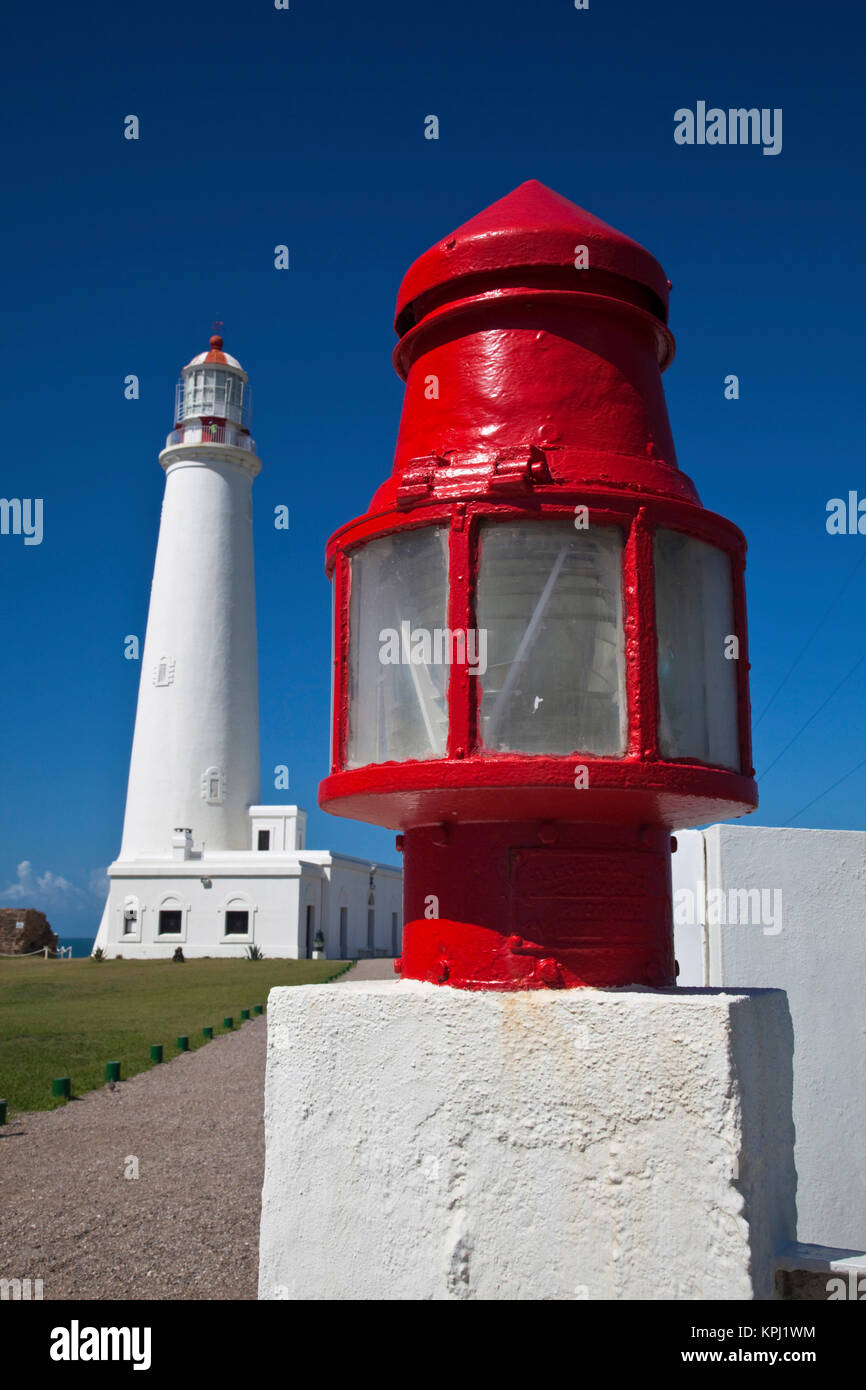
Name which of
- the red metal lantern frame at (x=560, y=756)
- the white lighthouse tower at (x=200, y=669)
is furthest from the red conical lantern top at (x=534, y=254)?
the white lighthouse tower at (x=200, y=669)

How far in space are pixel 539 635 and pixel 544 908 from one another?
69 cm

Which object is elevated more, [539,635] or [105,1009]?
[539,635]

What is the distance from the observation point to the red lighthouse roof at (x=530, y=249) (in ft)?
9.82

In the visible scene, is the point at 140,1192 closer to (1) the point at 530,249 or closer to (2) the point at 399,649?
(2) the point at 399,649

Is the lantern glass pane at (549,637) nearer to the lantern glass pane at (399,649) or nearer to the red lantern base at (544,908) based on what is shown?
the lantern glass pane at (399,649)

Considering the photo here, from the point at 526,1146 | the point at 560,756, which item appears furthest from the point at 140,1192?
the point at 560,756

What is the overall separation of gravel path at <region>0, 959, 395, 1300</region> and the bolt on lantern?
3.27 metres

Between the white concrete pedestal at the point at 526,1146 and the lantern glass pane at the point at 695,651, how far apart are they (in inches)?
25.6

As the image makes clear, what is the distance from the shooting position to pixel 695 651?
9.52ft

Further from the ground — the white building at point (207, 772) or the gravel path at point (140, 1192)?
the white building at point (207, 772)

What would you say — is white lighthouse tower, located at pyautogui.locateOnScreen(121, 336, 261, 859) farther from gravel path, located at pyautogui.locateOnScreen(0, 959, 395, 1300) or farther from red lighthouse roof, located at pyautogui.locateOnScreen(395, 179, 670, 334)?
red lighthouse roof, located at pyautogui.locateOnScreen(395, 179, 670, 334)

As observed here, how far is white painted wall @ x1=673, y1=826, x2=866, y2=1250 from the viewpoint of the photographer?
15.5 feet

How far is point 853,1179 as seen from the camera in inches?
186
